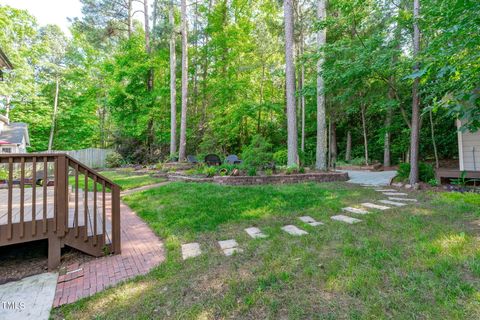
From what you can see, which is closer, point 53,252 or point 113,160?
point 53,252

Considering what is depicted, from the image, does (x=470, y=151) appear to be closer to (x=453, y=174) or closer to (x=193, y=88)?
(x=453, y=174)

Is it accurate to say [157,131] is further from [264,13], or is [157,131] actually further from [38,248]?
[38,248]

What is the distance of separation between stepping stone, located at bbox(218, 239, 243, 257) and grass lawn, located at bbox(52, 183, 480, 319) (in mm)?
82

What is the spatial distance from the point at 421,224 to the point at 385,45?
523 cm

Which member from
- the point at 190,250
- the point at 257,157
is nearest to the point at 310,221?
the point at 190,250

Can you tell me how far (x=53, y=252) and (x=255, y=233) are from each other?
2.41 metres

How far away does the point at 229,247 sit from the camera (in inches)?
110

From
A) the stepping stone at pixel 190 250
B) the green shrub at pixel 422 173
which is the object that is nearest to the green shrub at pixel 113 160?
the stepping stone at pixel 190 250

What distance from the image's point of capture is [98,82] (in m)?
18.0

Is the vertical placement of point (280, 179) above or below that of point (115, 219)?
above

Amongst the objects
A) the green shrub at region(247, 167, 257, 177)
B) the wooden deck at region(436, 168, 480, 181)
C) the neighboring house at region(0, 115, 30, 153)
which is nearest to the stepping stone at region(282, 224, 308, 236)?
the green shrub at region(247, 167, 257, 177)

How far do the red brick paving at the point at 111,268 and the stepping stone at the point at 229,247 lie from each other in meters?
0.72

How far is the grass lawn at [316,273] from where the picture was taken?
1.68 meters

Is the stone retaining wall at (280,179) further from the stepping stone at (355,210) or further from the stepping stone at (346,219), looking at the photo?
the stepping stone at (346,219)
